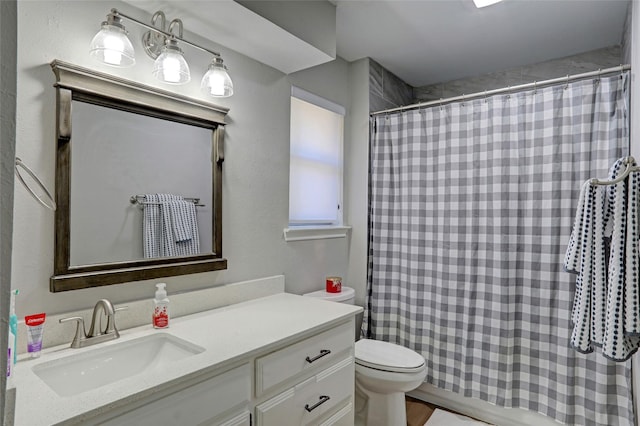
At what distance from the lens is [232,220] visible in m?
1.84

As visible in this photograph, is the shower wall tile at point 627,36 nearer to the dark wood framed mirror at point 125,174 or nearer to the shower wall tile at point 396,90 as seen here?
the shower wall tile at point 396,90

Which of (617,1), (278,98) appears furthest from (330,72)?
(617,1)

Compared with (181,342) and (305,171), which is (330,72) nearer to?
(305,171)

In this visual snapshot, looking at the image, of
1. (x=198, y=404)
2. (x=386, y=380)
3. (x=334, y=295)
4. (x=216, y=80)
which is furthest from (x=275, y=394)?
(x=216, y=80)

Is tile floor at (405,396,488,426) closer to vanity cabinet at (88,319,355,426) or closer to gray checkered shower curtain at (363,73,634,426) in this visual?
gray checkered shower curtain at (363,73,634,426)

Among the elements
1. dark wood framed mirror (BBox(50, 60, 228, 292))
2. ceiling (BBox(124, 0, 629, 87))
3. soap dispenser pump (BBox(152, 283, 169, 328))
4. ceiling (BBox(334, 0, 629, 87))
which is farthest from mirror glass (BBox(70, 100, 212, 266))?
ceiling (BBox(334, 0, 629, 87))

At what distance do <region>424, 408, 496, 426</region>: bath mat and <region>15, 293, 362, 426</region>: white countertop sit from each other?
1130mm

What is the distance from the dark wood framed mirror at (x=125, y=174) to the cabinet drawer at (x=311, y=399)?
69cm

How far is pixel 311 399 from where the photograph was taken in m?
1.46

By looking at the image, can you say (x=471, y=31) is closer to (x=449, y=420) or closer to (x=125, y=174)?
(x=125, y=174)

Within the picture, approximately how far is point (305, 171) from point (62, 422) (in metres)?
1.83

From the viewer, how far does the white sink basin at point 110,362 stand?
1.10 meters

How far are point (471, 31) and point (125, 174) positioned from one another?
2.21 metres

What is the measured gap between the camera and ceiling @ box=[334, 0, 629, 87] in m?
1.99
